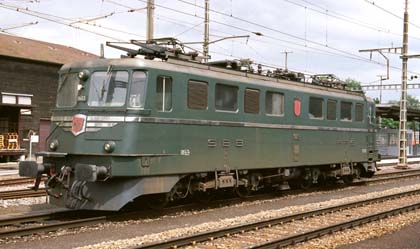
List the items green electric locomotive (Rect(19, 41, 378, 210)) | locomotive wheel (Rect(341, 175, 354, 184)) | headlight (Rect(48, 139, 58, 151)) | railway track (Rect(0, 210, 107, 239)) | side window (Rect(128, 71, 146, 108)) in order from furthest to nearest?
locomotive wheel (Rect(341, 175, 354, 184)), headlight (Rect(48, 139, 58, 151)), side window (Rect(128, 71, 146, 108)), green electric locomotive (Rect(19, 41, 378, 210)), railway track (Rect(0, 210, 107, 239))

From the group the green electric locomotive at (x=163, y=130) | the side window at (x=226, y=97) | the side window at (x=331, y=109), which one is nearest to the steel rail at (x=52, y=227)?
the green electric locomotive at (x=163, y=130)

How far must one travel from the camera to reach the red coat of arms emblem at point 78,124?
1127cm

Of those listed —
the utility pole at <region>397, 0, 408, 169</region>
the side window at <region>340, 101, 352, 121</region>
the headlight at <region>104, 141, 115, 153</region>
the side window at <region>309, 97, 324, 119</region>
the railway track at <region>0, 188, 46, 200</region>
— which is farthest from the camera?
the utility pole at <region>397, 0, 408, 169</region>

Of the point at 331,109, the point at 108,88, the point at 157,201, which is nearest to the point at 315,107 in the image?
the point at 331,109

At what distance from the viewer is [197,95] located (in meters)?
12.4

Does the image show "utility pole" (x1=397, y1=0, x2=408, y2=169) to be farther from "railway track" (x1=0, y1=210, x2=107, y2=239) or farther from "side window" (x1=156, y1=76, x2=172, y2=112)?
"railway track" (x1=0, y1=210, x2=107, y2=239)

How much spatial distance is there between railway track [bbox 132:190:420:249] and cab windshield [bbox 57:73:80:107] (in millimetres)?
4322

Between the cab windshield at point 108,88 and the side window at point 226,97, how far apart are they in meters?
2.49

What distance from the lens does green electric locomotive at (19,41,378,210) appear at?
11.0 m

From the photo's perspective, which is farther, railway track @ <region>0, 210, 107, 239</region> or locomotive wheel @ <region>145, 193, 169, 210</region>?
locomotive wheel @ <region>145, 193, 169, 210</region>

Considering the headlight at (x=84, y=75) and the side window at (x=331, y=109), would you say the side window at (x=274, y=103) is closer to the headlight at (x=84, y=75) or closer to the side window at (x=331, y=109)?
the side window at (x=331, y=109)

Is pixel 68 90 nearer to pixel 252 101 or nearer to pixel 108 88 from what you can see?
pixel 108 88

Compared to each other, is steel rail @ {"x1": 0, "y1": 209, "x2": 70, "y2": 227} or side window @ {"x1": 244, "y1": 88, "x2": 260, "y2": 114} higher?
side window @ {"x1": 244, "y1": 88, "x2": 260, "y2": 114}

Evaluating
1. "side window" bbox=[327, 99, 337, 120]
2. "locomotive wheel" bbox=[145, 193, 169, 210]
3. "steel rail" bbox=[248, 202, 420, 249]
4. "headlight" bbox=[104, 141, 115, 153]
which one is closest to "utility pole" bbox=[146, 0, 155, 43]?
"side window" bbox=[327, 99, 337, 120]
